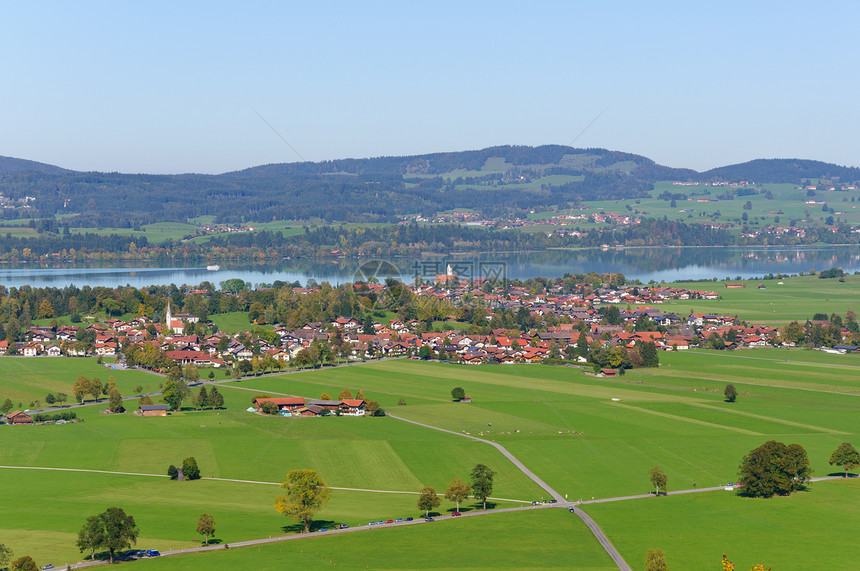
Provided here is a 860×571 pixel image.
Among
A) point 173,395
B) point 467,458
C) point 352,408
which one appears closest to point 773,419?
→ point 467,458

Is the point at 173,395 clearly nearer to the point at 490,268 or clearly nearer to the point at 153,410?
the point at 153,410

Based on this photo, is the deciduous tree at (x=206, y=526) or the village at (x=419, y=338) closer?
the deciduous tree at (x=206, y=526)

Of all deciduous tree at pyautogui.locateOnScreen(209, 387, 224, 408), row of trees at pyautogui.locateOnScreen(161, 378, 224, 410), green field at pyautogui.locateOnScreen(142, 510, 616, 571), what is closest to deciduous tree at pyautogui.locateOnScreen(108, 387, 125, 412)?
row of trees at pyautogui.locateOnScreen(161, 378, 224, 410)

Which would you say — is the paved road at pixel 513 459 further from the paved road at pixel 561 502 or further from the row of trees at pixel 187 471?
the row of trees at pixel 187 471

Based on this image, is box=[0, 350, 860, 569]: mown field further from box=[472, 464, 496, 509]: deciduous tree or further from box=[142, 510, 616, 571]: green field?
box=[472, 464, 496, 509]: deciduous tree

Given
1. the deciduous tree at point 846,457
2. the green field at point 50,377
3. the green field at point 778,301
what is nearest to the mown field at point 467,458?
the deciduous tree at point 846,457

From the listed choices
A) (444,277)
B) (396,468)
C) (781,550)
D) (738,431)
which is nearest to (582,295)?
(444,277)
